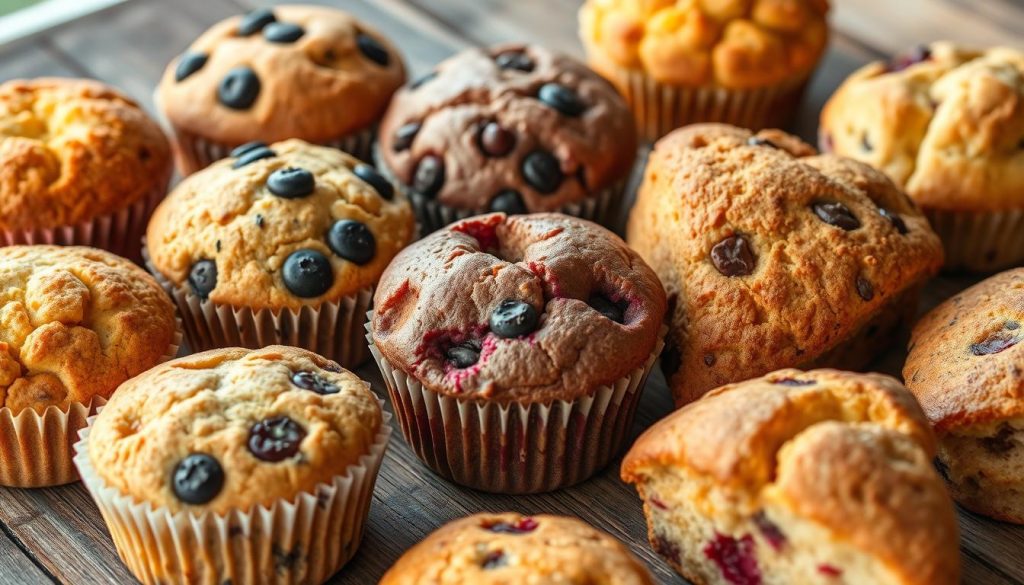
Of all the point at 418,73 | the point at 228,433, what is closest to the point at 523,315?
the point at 228,433

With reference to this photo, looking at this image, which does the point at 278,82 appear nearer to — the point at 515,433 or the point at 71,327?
the point at 71,327

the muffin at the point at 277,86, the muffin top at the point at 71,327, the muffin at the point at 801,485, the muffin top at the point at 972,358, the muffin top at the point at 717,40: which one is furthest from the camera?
the muffin top at the point at 717,40

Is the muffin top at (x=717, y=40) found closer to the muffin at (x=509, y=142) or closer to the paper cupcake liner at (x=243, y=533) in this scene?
the muffin at (x=509, y=142)

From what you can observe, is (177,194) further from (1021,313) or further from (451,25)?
(1021,313)

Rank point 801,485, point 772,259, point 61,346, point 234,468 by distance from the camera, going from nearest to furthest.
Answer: point 801,485, point 234,468, point 61,346, point 772,259

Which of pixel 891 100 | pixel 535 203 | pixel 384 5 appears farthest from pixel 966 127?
pixel 384 5

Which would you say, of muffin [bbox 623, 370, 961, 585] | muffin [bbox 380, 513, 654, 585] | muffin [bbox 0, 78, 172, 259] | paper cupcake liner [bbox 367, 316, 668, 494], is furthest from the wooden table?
muffin [bbox 0, 78, 172, 259]

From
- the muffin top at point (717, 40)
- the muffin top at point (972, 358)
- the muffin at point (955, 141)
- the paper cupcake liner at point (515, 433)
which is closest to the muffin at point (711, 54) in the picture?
the muffin top at point (717, 40)
